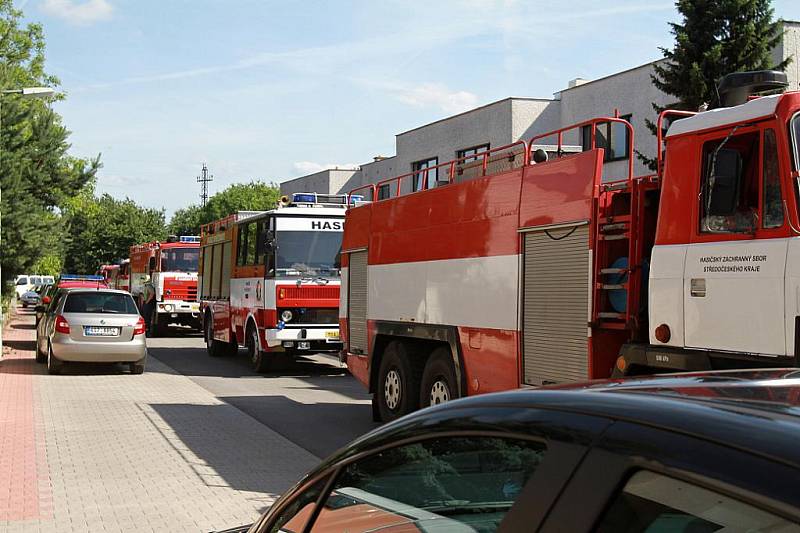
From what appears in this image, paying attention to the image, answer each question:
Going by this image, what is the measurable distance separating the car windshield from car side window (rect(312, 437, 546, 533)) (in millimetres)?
16912

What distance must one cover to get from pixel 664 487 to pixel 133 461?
8.68 metres

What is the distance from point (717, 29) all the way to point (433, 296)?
16.9m

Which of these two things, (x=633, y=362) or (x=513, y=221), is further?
(x=513, y=221)

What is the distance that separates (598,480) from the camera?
1.77 metres

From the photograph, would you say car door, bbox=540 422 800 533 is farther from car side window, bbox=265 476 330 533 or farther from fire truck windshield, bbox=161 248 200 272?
fire truck windshield, bbox=161 248 200 272

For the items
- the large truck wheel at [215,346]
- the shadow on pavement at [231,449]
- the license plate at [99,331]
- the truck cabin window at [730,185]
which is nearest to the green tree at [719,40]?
the large truck wheel at [215,346]

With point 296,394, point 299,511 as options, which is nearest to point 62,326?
point 296,394

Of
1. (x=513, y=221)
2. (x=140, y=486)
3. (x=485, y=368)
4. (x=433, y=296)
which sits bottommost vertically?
(x=140, y=486)

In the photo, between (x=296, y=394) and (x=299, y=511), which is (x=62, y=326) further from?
(x=299, y=511)

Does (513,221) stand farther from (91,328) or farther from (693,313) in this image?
(91,328)

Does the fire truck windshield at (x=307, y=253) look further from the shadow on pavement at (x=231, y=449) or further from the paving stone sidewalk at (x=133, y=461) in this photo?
the shadow on pavement at (x=231, y=449)

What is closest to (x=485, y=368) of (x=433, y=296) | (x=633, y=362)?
(x=433, y=296)

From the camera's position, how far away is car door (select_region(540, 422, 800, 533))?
1541mm

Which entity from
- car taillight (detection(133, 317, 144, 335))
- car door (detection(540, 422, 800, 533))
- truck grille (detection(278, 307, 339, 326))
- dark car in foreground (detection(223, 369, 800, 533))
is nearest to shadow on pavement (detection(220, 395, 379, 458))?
truck grille (detection(278, 307, 339, 326))
